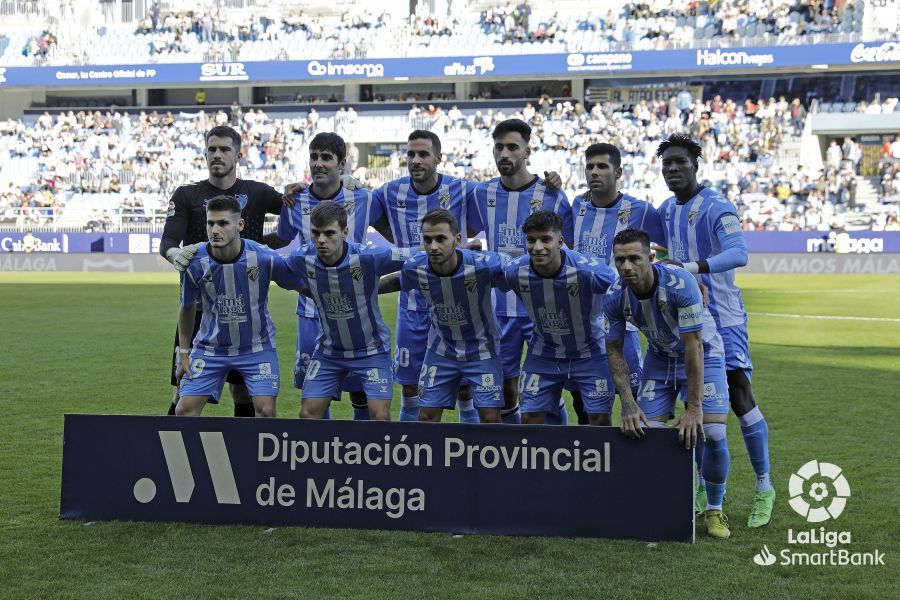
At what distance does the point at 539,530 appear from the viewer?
548 cm

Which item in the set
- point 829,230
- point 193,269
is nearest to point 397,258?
point 193,269

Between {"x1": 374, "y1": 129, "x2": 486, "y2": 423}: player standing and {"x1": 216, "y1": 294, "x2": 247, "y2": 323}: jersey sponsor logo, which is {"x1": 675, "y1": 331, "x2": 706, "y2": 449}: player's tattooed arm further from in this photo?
{"x1": 216, "y1": 294, "x2": 247, "y2": 323}: jersey sponsor logo

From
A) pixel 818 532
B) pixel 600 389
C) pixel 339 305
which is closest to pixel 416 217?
pixel 339 305

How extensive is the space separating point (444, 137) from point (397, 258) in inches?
1340

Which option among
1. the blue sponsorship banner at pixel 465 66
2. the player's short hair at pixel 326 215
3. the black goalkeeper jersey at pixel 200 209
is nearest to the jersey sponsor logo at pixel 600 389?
the player's short hair at pixel 326 215

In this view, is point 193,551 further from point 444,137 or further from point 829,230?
point 444,137

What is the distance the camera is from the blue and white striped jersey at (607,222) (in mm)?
6730

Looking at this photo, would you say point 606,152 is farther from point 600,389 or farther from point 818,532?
point 818,532

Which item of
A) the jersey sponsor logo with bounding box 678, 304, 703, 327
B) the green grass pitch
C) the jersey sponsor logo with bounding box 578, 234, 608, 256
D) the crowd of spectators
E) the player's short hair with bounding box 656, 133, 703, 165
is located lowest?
the green grass pitch

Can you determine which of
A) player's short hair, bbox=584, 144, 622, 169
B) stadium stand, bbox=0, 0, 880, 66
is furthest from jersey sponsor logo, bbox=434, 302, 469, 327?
stadium stand, bbox=0, 0, 880, 66

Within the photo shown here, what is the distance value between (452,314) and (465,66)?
35129mm

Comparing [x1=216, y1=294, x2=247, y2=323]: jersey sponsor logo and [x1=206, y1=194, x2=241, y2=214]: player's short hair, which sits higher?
[x1=206, y1=194, x2=241, y2=214]: player's short hair

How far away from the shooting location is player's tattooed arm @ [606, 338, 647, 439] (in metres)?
5.32

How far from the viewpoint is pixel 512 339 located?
23.1 ft
